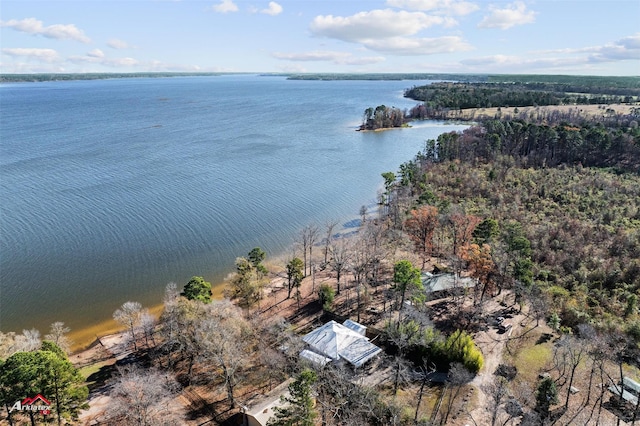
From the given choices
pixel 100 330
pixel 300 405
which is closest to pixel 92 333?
pixel 100 330

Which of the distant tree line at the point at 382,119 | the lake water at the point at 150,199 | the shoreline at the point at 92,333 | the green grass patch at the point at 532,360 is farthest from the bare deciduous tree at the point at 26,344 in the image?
the distant tree line at the point at 382,119

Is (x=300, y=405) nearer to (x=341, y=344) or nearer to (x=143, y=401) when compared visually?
(x=341, y=344)

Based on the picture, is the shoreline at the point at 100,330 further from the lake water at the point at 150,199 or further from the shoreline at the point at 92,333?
the lake water at the point at 150,199

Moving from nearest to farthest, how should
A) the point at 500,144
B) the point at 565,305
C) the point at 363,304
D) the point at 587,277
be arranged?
the point at 565,305, the point at 363,304, the point at 587,277, the point at 500,144

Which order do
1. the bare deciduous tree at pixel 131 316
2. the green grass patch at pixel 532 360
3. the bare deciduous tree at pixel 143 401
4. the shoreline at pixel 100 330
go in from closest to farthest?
the bare deciduous tree at pixel 143 401, the green grass patch at pixel 532 360, the bare deciduous tree at pixel 131 316, the shoreline at pixel 100 330

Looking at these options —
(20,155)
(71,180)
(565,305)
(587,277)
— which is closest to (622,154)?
(587,277)

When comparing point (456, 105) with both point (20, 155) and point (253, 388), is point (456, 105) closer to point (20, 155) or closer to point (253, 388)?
point (20, 155)

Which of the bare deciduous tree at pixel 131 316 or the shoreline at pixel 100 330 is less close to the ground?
the bare deciduous tree at pixel 131 316
